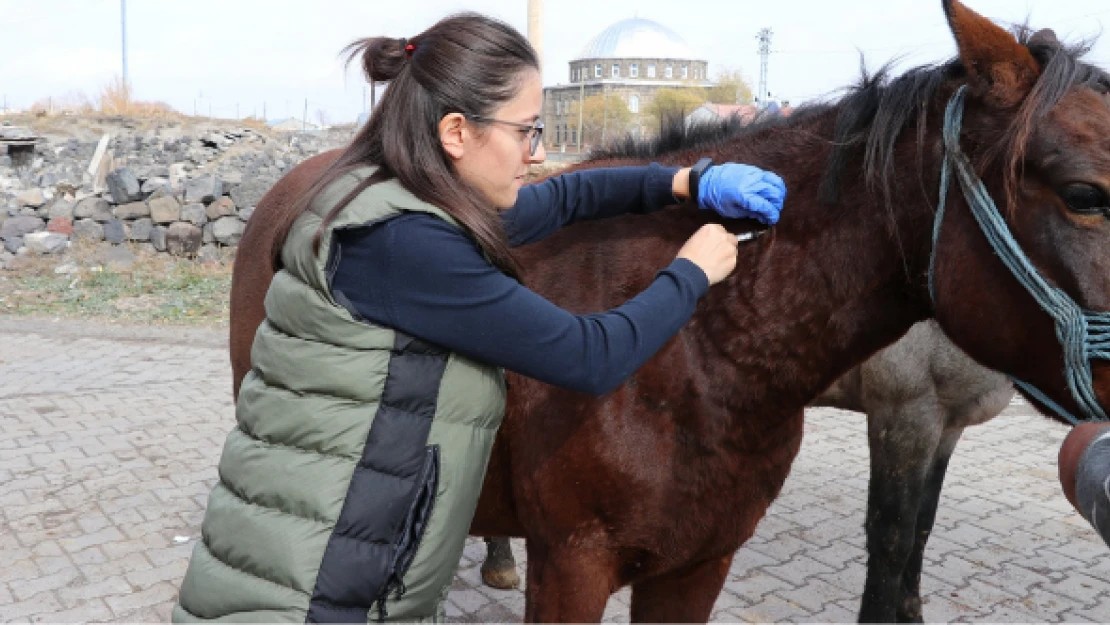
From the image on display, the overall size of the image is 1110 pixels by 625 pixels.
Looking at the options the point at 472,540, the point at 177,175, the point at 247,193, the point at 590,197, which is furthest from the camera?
the point at 177,175

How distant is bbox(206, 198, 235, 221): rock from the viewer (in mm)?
13242

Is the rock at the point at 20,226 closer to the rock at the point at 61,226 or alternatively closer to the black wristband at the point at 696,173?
the rock at the point at 61,226

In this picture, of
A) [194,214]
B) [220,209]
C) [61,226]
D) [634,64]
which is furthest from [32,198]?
[634,64]

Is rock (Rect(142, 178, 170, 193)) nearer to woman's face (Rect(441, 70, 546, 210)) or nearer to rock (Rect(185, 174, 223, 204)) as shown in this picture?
rock (Rect(185, 174, 223, 204))

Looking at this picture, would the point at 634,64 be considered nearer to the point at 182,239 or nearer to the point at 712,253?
the point at 182,239

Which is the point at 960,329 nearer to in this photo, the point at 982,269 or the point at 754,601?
the point at 982,269

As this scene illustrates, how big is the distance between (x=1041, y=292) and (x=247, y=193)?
12.9 metres

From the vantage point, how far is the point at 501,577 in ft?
14.5

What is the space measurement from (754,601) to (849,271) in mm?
2661

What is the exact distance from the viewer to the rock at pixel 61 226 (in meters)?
13.4

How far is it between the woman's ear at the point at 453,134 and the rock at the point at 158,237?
494 inches

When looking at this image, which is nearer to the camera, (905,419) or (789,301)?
(789,301)

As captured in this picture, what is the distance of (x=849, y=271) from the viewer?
83.5 inches

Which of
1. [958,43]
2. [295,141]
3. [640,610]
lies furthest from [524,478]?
[295,141]
